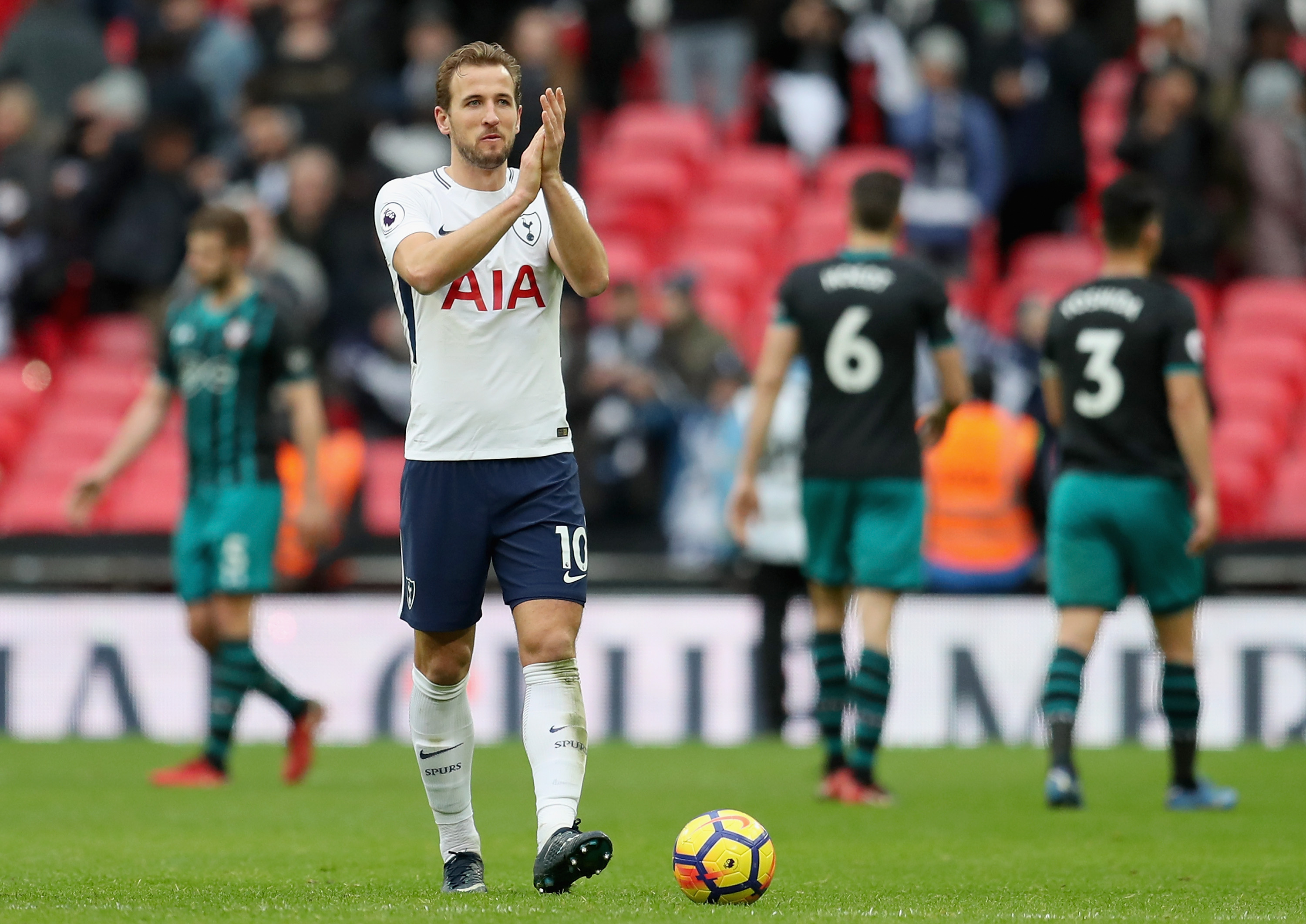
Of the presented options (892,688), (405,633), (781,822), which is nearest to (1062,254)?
(892,688)

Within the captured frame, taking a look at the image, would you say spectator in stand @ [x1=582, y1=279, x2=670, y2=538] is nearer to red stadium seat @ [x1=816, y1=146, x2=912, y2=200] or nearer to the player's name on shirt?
red stadium seat @ [x1=816, y1=146, x2=912, y2=200]

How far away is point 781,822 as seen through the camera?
8195mm

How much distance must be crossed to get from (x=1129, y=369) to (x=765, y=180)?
909 centimetres

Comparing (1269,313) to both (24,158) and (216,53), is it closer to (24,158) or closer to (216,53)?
(216,53)

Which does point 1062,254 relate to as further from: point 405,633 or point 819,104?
point 405,633

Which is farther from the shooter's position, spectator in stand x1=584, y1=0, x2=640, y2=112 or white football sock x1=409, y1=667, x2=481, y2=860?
spectator in stand x1=584, y1=0, x2=640, y2=112

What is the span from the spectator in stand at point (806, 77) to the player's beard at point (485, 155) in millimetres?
11307

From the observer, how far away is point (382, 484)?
48.4ft

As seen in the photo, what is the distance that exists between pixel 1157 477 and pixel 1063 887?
276 centimetres

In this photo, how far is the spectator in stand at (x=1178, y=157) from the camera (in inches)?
620

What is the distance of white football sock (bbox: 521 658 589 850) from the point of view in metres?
5.64

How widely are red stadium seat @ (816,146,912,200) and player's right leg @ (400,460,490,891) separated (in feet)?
37.7

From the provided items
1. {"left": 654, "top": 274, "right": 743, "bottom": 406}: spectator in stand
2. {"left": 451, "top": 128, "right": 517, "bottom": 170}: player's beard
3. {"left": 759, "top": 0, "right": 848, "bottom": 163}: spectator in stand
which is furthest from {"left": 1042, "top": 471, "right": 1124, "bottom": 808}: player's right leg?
{"left": 759, "top": 0, "right": 848, "bottom": 163}: spectator in stand

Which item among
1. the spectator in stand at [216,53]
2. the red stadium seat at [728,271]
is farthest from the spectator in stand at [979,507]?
the spectator in stand at [216,53]
